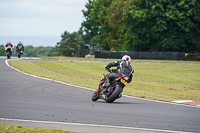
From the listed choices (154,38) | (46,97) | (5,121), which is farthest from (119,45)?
(5,121)

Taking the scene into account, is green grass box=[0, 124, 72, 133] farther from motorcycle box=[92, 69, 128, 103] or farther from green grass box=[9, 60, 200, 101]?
green grass box=[9, 60, 200, 101]

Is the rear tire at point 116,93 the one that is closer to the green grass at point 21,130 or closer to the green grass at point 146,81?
the green grass at point 146,81

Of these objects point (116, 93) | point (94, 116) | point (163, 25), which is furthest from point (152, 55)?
point (94, 116)

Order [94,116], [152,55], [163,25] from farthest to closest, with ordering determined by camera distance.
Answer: [163,25], [152,55], [94,116]

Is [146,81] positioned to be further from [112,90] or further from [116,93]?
[116,93]

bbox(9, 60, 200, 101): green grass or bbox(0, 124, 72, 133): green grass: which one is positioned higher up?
bbox(0, 124, 72, 133): green grass

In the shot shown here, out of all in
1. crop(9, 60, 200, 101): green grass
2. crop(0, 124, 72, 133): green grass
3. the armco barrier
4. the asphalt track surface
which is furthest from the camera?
the armco barrier

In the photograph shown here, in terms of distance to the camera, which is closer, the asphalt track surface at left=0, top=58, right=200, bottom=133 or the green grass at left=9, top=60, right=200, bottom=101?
the asphalt track surface at left=0, top=58, right=200, bottom=133

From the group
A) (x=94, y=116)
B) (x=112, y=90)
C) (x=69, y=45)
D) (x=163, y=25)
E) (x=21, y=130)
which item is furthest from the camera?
(x=69, y=45)

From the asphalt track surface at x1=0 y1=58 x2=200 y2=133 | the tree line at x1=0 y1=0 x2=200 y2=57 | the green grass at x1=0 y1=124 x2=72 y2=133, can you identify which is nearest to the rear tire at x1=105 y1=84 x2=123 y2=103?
the asphalt track surface at x1=0 y1=58 x2=200 y2=133

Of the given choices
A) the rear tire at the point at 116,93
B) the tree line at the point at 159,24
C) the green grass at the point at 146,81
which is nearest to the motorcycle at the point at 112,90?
the rear tire at the point at 116,93

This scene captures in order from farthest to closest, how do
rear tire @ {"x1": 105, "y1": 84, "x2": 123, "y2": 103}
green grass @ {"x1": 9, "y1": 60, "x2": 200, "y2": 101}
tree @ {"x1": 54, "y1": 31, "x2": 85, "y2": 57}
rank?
tree @ {"x1": 54, "y1": 31, "x2": 85, "y2": 57}, green grass @ {"x1": 9, "y1": 60, "x2": 200, "y2": 101}, rear tire @ {"x1": 105, "y1": 84, "x2": 123, "y2": 103}

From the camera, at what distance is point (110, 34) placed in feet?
257

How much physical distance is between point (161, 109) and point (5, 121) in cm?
475
